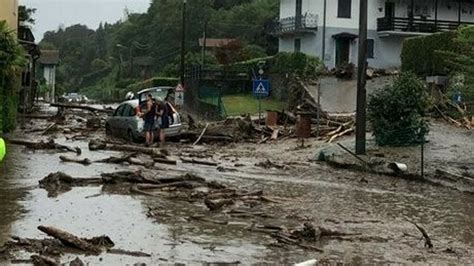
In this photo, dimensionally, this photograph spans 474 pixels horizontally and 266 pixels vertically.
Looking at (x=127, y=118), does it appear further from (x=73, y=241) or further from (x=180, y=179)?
(x=73, y=241)

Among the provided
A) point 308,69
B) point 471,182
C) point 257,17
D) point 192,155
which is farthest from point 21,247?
point 257,17

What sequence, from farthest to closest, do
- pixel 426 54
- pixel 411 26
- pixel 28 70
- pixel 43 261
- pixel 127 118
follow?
pixel 411 26, pixel 426 54, pixel 28 70, pixel 127 118, pixel 43 261

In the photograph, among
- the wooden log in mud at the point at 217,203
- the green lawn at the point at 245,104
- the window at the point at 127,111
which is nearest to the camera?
the wooden log in mud at the point at 217,203

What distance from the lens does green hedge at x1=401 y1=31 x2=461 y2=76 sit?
124 feet

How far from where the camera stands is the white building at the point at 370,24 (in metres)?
60.0

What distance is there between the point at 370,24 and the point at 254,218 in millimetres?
51766

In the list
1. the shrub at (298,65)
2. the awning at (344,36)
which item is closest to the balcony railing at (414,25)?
the awning at (344,36)

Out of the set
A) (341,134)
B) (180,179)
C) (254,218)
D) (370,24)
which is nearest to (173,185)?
(180,179)

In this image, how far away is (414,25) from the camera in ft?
195

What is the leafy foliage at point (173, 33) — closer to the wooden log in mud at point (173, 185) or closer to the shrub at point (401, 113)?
the shrub at point (401, 113)

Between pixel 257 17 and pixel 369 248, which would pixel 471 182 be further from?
pixel 257 17

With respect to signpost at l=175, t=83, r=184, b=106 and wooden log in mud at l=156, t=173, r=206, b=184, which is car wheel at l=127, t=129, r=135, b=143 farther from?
signpost at l=175, t=83, r=184, b=106

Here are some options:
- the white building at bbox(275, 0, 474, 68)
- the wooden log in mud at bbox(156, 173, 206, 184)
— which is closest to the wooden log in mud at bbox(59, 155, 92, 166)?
the wooden log in mud at bbox(156, 173, 206, 184)

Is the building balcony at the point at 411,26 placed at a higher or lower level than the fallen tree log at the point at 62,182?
higher
